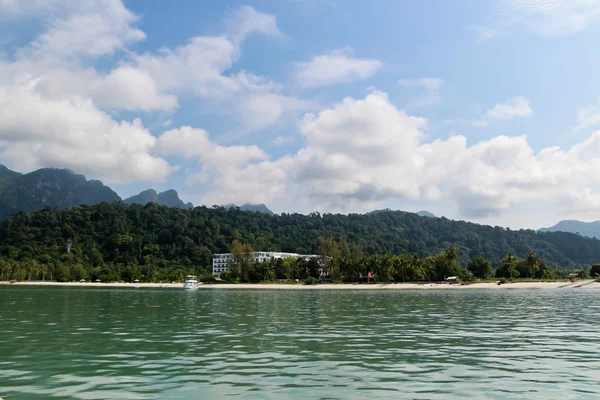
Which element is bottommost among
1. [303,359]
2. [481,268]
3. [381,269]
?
[303,359]

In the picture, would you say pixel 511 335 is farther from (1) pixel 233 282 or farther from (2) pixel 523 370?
(1) pixel 233 282

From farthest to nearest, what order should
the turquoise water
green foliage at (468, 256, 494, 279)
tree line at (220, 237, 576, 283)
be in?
green foliage at (468, 256, 494, 279), tree line at (220, 237, 576, 283), the turquoise water

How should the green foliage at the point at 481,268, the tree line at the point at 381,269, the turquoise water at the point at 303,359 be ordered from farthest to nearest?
1. the green foliage at the point at 481,268
2. the tree line at the point at 381,269
3. the turquoise water at the point at 303,359

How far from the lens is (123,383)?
1942 cm

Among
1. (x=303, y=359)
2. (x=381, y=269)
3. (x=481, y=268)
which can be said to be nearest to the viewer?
(x=303, y=359)

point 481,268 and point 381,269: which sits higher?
point 381,269

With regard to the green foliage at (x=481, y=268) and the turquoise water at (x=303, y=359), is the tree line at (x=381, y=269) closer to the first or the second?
the green foliage at (x=481, y=268)

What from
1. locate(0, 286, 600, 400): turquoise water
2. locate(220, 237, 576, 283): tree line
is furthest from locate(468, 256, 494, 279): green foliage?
locate(0, 286, 600, 400): turquoise water

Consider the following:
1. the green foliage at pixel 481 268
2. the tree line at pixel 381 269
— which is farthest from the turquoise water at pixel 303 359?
the green foliage at pixel 481 268

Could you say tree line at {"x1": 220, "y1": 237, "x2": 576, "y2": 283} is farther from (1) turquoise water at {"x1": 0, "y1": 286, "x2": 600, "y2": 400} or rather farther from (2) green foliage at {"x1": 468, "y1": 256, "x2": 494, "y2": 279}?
(1) turquoise water at {"x1": 0, "y1": 286, "x2": 600, "y2": 400}

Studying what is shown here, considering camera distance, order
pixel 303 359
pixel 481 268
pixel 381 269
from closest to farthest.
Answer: pixel 303 359 < pixel 381 269 < pixel 481 268

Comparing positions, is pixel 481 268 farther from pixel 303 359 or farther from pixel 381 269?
pixel 303 359

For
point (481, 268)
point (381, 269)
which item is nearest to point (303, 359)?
point (381, 269)

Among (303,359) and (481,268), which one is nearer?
(303,359)
